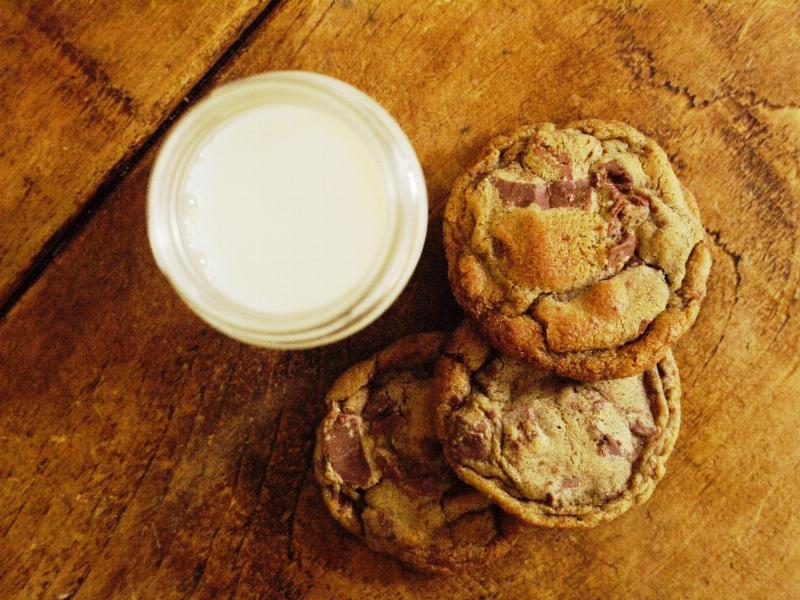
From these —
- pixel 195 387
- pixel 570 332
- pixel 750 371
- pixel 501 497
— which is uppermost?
pixel 570 332

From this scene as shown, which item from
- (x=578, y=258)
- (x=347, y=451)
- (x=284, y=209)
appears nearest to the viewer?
(x=284, y=209)

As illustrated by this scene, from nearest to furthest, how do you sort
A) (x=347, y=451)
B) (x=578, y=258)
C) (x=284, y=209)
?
(x=284, y=209) → (x=578, y=258) → (x=347, y=451)

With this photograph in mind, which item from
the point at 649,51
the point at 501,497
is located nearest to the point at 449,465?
the point at 501,497

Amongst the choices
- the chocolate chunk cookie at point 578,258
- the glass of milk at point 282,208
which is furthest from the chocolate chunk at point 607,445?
the glass of milk at point 282,208

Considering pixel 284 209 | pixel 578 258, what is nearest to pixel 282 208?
pixel 284 209

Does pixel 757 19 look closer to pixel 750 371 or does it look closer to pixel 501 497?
pixel 750 371

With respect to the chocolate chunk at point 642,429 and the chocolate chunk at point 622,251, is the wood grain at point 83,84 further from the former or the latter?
the chocolate chunk at point 642,429

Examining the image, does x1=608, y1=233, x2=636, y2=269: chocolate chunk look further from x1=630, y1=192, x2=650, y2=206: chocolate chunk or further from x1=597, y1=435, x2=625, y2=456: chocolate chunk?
x1=597, y1=435, x2=625, y2=456: chocolate chunk

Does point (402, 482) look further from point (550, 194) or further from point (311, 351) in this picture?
point (550, 194)
